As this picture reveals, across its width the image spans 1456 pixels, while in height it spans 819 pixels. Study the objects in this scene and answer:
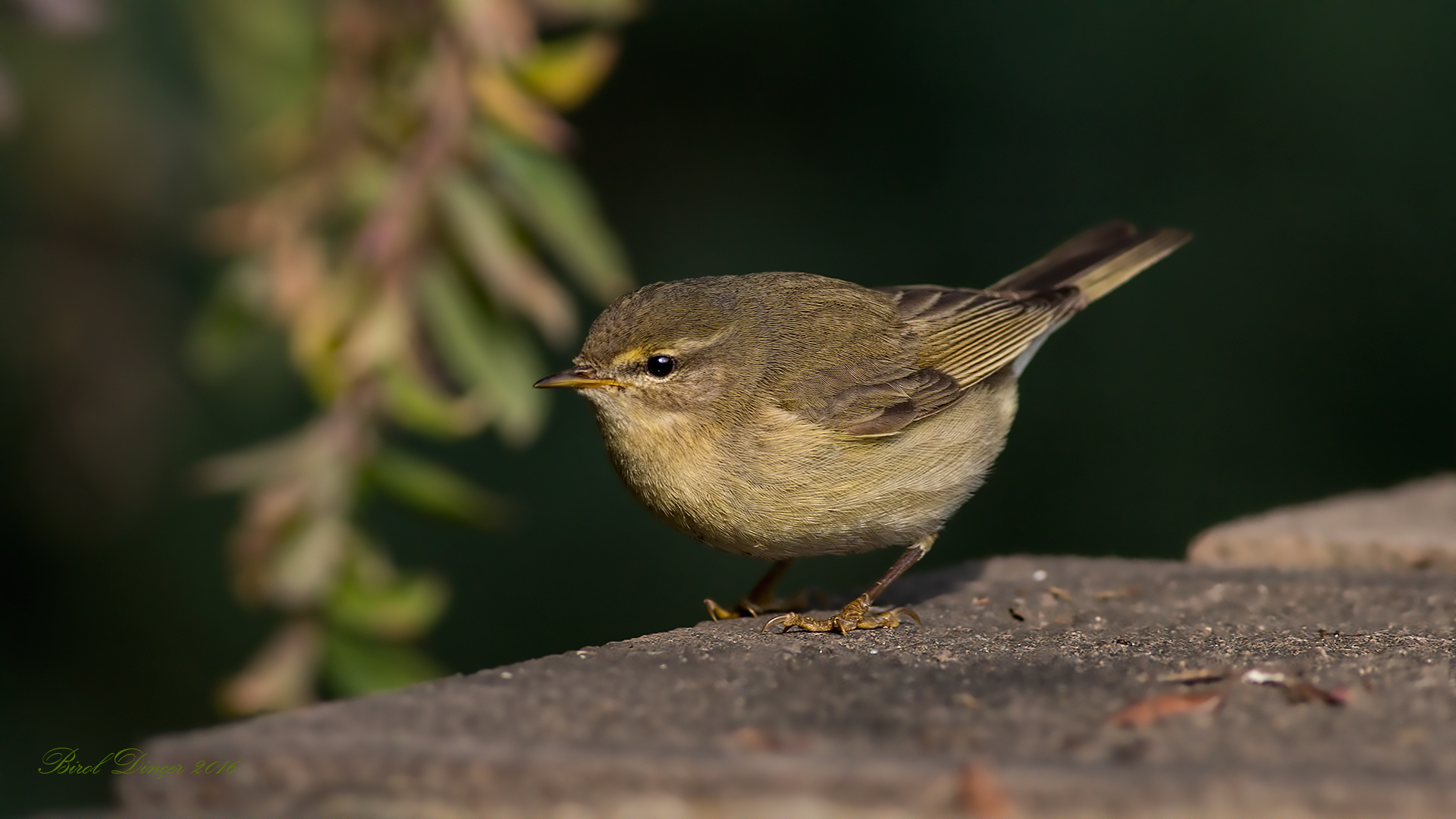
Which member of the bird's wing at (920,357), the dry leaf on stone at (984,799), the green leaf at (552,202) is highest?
the green leaf at (552,202)

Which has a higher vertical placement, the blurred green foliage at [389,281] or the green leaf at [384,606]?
the blurred green foliage at [389,281]

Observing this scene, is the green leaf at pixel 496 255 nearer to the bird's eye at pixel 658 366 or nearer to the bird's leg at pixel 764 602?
the bird's eye at pixel 658 366

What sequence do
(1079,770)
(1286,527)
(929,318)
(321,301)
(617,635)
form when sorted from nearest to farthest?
(1079,770) → (321,301) → (1286,527) → (929,318) → (617,635)

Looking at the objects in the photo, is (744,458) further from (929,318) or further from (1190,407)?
(1190,407)

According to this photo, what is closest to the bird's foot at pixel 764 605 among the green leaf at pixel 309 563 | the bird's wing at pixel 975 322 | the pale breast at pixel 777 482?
the pale breast at pixel 777 482

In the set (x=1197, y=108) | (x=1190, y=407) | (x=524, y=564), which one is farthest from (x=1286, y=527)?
(x=524, y=564)
